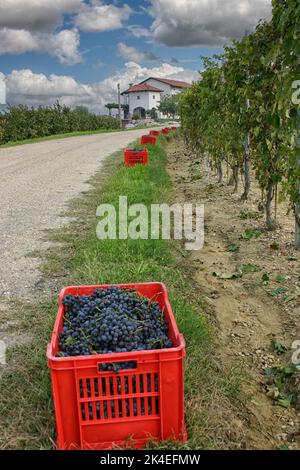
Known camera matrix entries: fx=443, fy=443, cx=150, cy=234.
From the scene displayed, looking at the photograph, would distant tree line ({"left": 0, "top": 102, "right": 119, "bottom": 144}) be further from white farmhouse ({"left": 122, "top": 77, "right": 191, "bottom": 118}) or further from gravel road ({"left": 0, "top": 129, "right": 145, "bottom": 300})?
white farmhouse ({"left": 122, "top": 77, "right": 191, "bottom": 118})

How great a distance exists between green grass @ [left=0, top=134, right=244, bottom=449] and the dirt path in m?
0.14

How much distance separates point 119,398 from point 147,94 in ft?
273

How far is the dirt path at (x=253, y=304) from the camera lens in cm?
265

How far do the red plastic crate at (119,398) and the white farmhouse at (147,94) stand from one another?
3187 inches

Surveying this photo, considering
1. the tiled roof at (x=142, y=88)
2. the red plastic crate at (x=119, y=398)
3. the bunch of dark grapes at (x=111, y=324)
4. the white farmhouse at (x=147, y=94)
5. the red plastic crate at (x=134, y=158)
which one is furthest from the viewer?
the white farmhouse at (x=147, y=94)

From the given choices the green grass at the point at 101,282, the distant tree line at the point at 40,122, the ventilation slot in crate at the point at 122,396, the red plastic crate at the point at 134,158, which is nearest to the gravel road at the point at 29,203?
the green grass at the point at 101,282

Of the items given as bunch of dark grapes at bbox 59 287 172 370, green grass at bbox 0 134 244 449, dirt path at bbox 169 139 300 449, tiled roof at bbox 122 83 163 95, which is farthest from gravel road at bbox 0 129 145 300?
tiled roof at bbox 122 83 163 95

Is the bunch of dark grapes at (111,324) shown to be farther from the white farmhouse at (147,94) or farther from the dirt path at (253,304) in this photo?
the white farmhouse at (147,94)

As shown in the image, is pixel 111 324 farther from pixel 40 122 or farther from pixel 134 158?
pixel 40 122

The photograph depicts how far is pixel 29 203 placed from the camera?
7691mm

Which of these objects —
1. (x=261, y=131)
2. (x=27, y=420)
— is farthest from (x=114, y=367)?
(x=261, y=131)

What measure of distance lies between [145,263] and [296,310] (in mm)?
1463

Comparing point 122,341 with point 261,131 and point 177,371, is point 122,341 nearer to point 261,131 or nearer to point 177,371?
point 177,371

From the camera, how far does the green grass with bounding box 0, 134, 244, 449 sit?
2.33m
